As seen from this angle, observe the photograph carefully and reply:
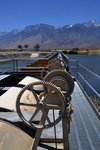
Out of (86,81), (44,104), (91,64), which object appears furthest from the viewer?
(91,64)

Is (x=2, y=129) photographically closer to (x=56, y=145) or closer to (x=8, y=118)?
(x=8, y=118)

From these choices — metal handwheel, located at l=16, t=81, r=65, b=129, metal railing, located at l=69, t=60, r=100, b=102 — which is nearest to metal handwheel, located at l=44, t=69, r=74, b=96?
metal handwheel, located at l=16, t=81, r=65, b=129

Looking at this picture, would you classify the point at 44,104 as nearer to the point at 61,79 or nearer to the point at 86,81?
the point at 61,79

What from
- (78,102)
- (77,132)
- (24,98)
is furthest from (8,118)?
(78,102)

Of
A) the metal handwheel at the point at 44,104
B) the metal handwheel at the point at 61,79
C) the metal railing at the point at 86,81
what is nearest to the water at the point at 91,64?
the metal railing at the point at 86,81

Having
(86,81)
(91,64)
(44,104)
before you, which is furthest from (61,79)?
(91,64)

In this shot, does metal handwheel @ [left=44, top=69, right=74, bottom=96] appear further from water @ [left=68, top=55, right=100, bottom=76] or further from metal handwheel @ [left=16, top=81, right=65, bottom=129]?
water @ [left=68, top=55, right=100, bottom=76]

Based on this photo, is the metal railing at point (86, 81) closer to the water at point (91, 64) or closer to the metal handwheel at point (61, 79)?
the metal handwheel at point (61, 79)

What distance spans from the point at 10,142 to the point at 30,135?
0.60 m

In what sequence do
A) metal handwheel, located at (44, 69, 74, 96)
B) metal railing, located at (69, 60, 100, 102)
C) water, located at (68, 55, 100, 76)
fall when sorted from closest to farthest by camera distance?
metal handwheel, located at (44, 69, 74, 96) < metal railing, located at (69, 60, 100, 102) < water, located at (68, 55, 100, 76)

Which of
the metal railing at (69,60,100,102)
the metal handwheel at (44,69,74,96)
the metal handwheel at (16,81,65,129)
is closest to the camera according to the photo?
the metal handwheel at (16,81,65,129)

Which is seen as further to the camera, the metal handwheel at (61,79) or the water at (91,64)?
the water at (91,64)

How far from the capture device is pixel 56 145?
8.71ft

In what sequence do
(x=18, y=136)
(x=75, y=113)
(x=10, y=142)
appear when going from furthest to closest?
(x=75, y=113) < (x=18, y=136) < (x=10, y=142)
